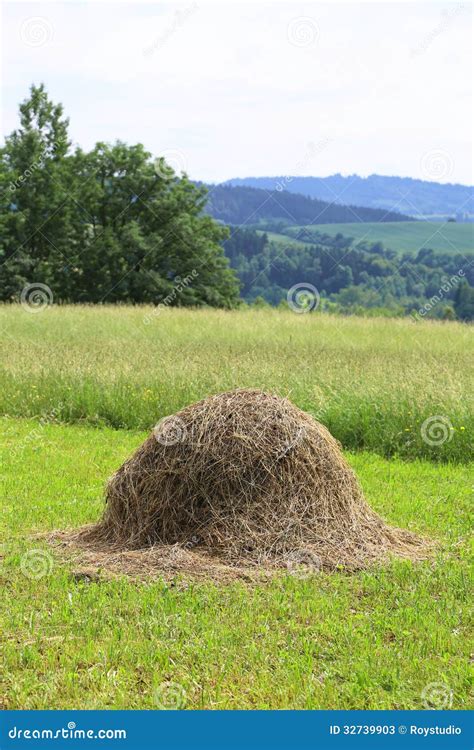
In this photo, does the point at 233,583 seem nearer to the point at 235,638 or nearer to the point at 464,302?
the point at 235,638

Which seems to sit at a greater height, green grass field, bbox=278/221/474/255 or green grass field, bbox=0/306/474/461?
green grass field, bbox=278/221/474/255

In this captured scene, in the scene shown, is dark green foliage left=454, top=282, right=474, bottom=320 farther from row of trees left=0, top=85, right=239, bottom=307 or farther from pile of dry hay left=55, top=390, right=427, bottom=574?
pile of dry hay left=55, top=390, right=427, bottom=574

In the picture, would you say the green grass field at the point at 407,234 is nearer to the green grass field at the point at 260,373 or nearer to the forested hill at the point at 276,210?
the forested hill at the point at 276,210

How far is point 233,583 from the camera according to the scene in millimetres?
6059

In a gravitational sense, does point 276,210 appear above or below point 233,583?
above

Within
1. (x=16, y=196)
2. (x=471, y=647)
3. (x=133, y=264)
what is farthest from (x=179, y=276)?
(x=471, y=647)

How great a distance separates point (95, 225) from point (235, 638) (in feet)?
136

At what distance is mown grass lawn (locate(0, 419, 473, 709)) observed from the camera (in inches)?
175

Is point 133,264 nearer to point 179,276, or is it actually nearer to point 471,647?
point 179,276

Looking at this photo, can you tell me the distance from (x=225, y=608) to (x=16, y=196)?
40.0m

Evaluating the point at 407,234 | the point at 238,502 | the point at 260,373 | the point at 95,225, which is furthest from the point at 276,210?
the point at 238,502

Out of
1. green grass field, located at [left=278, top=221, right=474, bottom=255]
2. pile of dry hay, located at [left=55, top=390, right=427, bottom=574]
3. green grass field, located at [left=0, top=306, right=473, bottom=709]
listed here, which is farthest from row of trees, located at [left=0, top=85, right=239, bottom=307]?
green grass field, located at [left=278, top=221, right=474, bottom=255]

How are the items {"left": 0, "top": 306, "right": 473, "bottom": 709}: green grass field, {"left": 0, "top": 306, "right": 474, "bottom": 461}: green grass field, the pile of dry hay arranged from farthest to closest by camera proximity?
{"left": 0, "top": 306, "right": 474, "bottom": 461}: green grass field < the pile of dry hay < {"left": 0, "top": 306, "right": 473, "bottom": 709}: green grass field

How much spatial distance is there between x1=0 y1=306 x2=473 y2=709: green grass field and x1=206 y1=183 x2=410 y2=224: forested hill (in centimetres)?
12088
